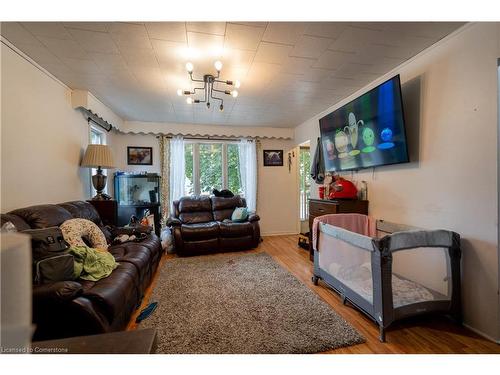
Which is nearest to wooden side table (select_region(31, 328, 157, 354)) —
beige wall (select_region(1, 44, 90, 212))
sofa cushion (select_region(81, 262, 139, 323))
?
sofa cushion (select_region(81, 262, 139, 323))

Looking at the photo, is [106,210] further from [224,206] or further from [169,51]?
[169,51]

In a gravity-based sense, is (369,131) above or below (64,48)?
below

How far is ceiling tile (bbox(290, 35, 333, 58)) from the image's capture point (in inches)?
72.9

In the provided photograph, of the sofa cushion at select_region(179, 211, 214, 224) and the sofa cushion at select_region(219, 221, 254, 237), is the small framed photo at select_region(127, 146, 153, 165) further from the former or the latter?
the sofa cushion at select_region(219, 221, 254, 237)

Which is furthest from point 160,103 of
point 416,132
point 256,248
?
point 416,132

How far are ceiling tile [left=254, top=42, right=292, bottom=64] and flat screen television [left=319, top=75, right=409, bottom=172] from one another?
3.32 ft

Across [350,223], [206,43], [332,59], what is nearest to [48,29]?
[206,43]

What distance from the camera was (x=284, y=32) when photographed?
1757mm

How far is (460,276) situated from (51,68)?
13.6ft

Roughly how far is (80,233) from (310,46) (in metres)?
2.59

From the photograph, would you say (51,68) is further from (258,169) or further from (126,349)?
(258,169)

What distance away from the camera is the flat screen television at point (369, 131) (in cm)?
213

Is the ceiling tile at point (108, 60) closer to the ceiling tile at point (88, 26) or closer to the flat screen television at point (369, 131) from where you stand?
the ceiling tile at point (88, 26)

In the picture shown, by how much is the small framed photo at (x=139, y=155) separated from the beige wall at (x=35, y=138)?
4.66 feet
